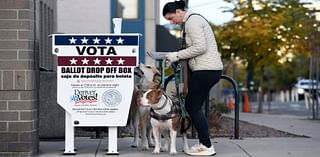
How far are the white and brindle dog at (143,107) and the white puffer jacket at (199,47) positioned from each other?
84 centimetres

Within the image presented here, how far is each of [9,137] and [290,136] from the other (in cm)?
635

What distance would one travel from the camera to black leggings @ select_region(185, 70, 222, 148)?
9711mm

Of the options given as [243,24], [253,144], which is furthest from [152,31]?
[253,144]

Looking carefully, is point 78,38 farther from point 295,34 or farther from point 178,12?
point 295,34

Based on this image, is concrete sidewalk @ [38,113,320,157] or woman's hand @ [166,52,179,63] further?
concrete sidewalk @ [38,113,320,157]

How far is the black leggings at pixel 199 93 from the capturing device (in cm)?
971

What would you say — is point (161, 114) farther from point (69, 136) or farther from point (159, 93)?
point (69, 136)

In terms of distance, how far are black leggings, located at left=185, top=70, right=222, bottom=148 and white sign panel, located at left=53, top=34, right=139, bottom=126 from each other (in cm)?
82

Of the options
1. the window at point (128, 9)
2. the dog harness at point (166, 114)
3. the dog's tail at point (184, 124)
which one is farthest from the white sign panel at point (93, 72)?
the window at point (128, 9)

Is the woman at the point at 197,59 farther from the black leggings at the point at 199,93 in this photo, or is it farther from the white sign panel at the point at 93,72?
the white sign panel at the point at 93,72

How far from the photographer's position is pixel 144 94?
9.73 m

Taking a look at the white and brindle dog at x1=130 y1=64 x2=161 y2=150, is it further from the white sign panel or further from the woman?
the woman

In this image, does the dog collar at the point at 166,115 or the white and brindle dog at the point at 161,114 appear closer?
the white and brindle dog at the point at 161,114

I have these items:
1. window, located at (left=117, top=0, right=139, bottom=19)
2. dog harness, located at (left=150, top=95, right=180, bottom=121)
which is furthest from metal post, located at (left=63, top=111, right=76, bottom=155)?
window, located at (left=117, top=0, right=139, bottom=19)
